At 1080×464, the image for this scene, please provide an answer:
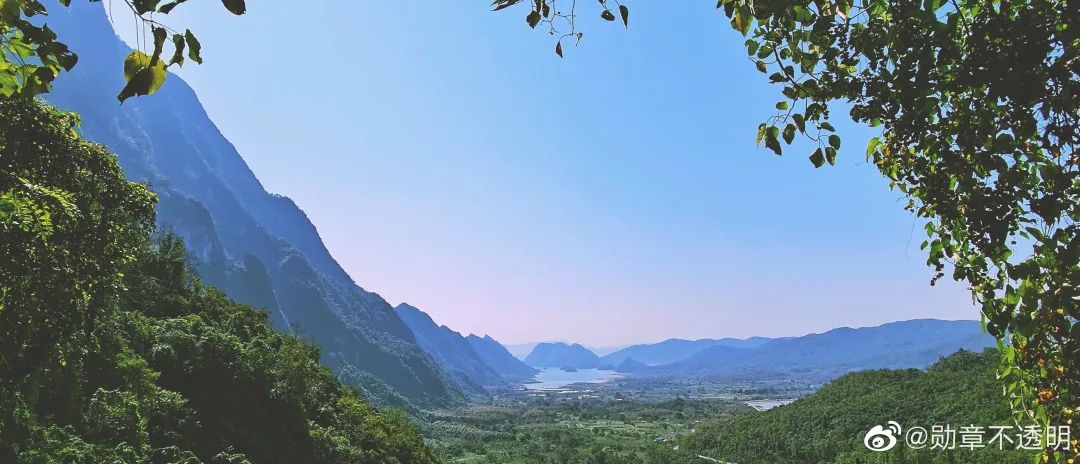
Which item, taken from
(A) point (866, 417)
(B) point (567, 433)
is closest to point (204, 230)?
(B) point (567, 433)

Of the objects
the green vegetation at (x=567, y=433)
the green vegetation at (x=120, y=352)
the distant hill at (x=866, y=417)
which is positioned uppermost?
the green vegetation at (x=120, y=352)

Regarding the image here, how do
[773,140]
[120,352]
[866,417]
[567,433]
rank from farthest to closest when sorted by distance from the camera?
[567,433], [866,417], [120,352], [773,140]

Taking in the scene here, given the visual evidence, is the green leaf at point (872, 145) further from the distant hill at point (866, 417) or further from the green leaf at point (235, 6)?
the distant hill at point (866, 417)

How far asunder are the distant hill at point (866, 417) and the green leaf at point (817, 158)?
64160mm

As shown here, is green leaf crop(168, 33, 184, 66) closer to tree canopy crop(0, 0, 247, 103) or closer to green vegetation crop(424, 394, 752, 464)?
tree canopy crop(0, 0, 247, 103)

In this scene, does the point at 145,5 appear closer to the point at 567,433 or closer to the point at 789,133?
the point at 789,133

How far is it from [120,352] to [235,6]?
29907 millimetres

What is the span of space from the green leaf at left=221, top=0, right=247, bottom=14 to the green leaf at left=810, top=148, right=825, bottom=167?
2.46 metres

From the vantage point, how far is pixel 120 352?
25.0 m

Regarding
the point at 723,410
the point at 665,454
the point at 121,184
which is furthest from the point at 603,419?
the point at 121,184

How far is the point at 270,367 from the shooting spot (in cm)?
3544

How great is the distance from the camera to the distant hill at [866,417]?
61750 millimetres

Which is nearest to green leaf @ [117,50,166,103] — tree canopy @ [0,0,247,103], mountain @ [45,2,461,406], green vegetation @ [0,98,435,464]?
tree canopy @ [0,0,247,103]

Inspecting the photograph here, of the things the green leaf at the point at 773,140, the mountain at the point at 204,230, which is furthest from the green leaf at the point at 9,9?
the mountain at the point at 204,230
